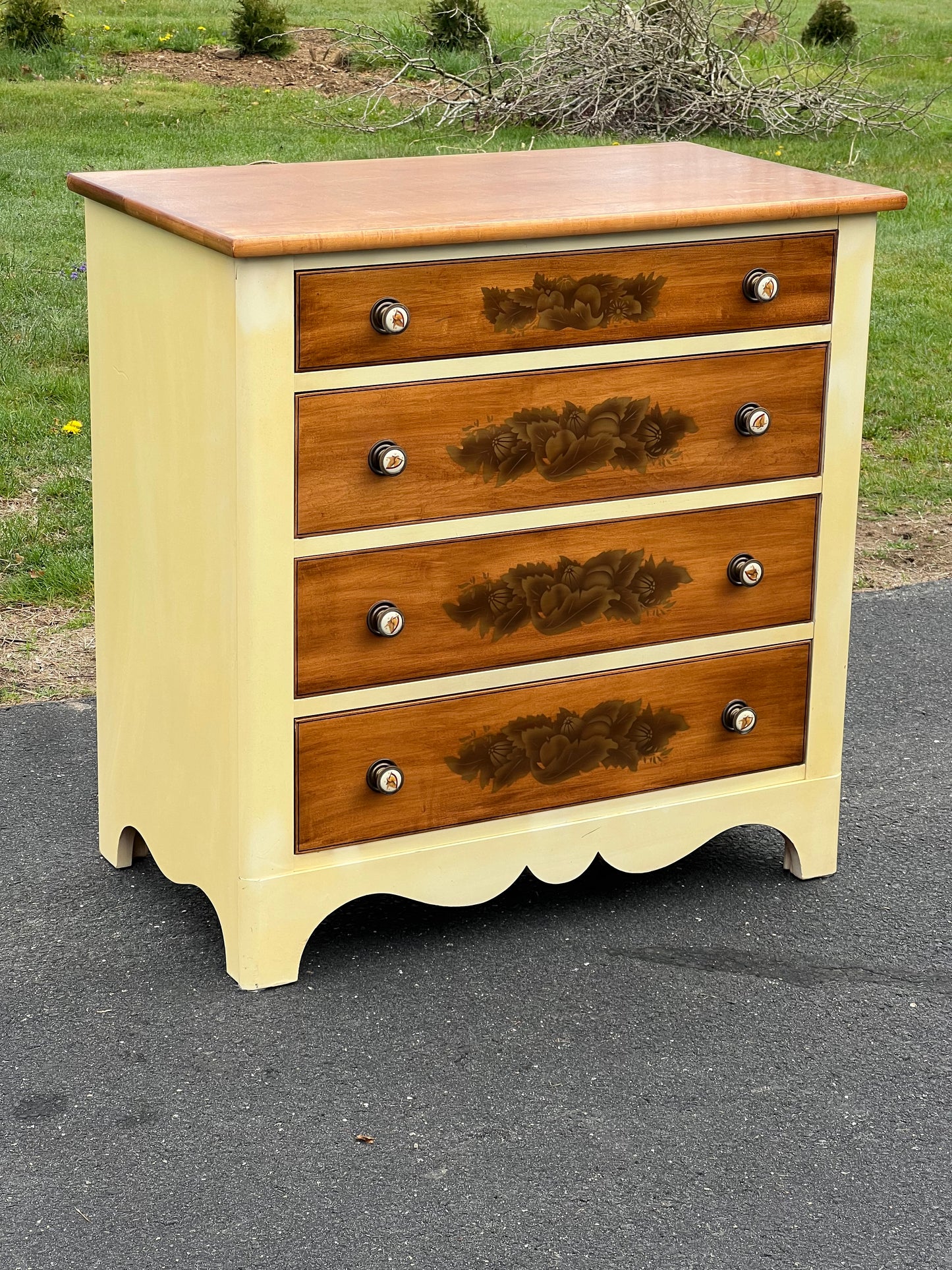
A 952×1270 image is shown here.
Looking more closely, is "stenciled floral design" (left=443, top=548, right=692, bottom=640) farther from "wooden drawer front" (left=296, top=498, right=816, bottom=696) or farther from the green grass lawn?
the green grass lawn

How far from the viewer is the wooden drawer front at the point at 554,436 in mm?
2809

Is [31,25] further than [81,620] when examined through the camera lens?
Yes

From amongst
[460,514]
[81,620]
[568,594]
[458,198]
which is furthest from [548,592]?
[81,620]

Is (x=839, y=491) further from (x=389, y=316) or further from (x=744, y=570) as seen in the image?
(x=389, y=316)

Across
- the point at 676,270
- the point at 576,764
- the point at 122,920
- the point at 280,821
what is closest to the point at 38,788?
the point at 122,920

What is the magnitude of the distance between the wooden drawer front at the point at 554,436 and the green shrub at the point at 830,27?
13.0m

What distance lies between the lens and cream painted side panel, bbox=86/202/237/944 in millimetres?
2809

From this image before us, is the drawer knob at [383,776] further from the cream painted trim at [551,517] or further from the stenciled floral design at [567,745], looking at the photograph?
the cream painted trim at [551,517]

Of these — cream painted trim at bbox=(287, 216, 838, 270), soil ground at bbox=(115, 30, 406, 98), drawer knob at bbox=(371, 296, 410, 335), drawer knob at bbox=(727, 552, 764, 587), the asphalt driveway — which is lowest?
the asphalt driveway

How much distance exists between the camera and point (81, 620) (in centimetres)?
468

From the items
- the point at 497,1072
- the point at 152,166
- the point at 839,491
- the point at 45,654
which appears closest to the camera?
the point at 497,1072

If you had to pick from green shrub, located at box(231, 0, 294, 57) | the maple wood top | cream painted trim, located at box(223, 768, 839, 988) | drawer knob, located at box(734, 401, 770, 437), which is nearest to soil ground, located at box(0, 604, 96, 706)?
cream painted trim, located at box(223, 768, 839, 988)

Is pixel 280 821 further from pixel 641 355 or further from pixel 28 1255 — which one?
pixel 641 355

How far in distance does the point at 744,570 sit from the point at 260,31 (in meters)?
11.4
